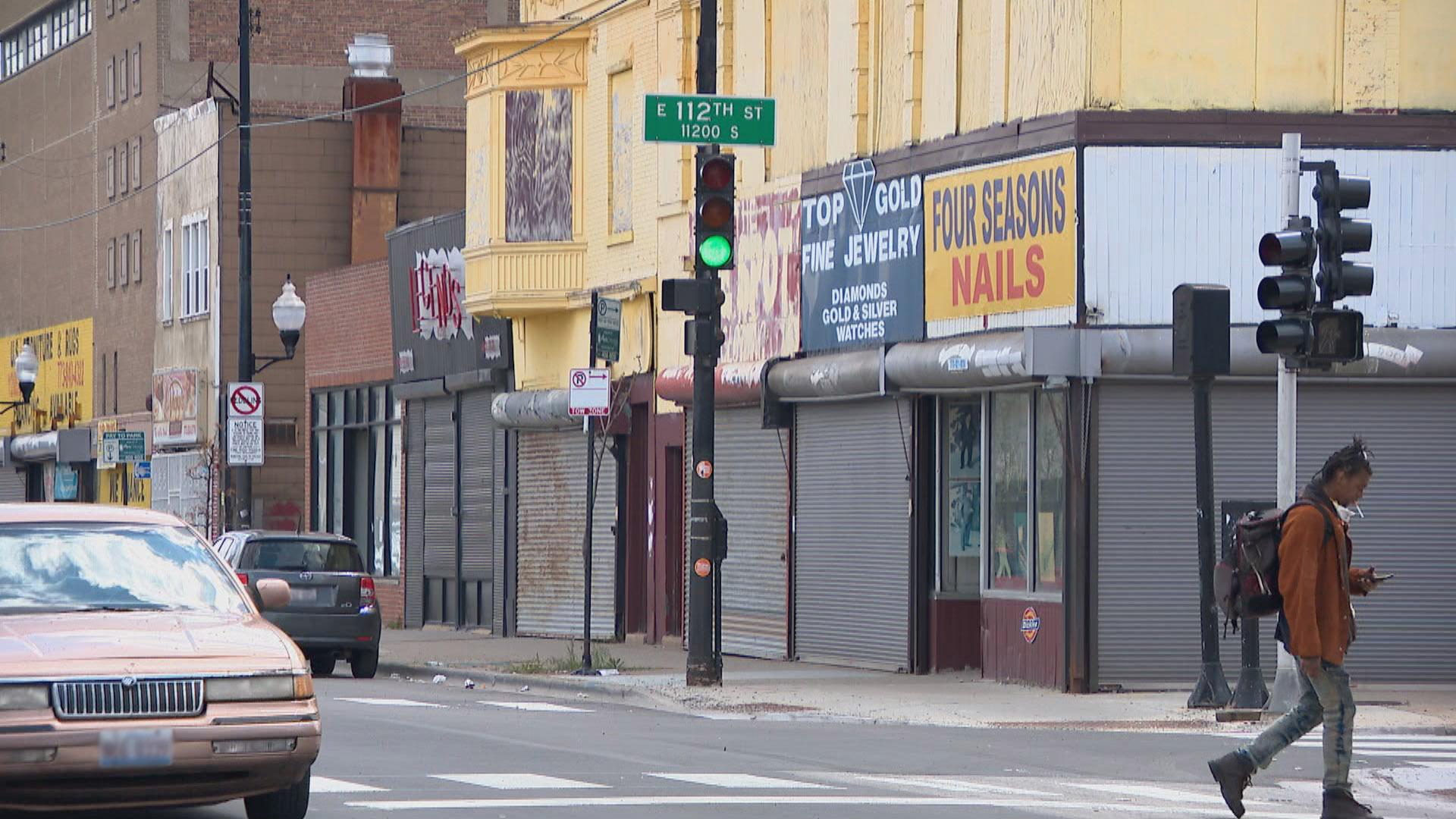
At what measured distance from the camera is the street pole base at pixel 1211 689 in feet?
62.9

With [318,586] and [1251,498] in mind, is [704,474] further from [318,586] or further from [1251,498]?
[318,586]

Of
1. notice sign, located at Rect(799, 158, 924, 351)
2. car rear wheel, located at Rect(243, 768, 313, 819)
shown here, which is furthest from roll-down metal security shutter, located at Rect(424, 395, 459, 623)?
car rear wheel, located at Rect(243, 768, 313, 819)

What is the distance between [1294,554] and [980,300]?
10899 mm

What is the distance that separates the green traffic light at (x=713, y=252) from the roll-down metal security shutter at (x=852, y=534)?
3.40 metres

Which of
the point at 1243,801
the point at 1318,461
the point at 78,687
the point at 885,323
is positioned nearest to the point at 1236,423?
the point at 1318,461

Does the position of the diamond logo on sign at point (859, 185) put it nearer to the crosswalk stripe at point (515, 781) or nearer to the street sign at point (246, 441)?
the street sign at point (246, 441)

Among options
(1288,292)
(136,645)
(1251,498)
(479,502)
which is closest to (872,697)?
(1251,498)

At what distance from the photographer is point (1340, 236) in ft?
56.3

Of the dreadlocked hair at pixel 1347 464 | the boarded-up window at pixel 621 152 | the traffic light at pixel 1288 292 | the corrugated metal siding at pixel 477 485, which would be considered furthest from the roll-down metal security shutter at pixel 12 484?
the dreadlocked hair at pixel 1347 464

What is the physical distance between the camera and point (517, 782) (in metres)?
13.6

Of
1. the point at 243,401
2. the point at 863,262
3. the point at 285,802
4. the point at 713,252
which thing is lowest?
the point at 285,802

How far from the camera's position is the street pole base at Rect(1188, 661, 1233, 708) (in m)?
19.2

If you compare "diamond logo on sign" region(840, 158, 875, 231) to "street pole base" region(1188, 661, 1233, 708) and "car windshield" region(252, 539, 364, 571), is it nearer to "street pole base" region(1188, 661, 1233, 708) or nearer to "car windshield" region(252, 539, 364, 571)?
"car windshield" region(252, 539, 364, 571)

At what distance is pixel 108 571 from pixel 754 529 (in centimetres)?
1593
